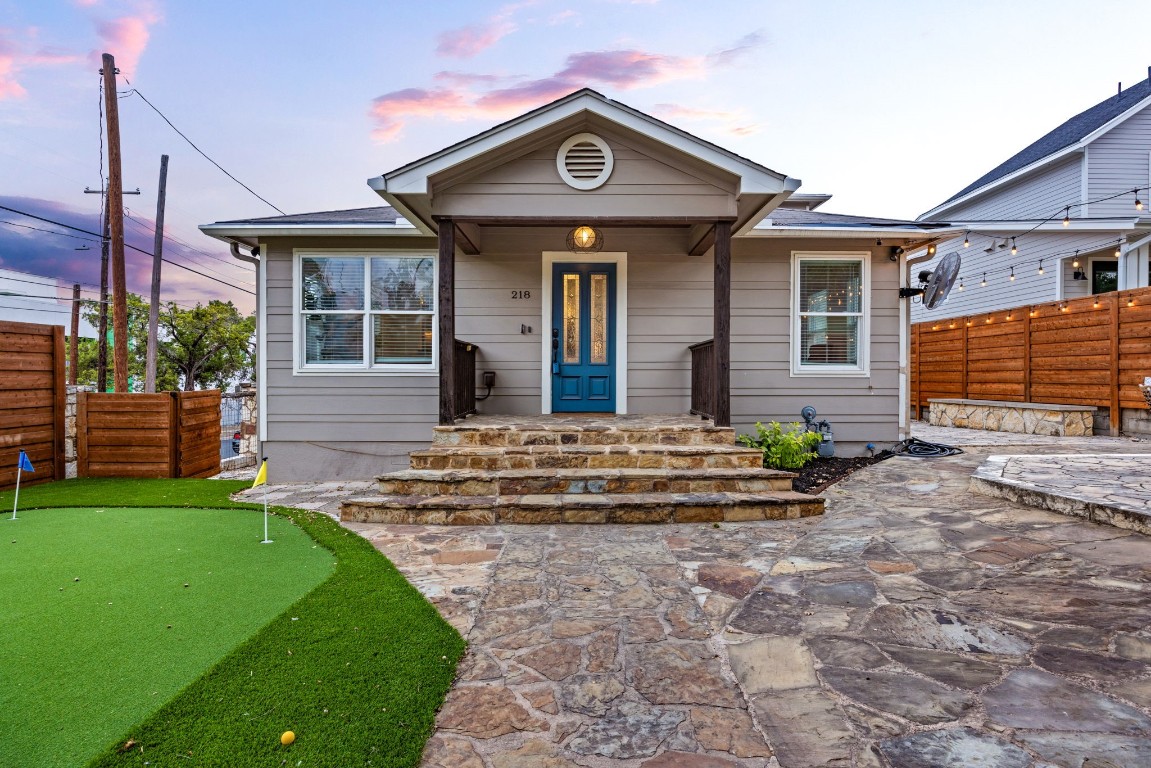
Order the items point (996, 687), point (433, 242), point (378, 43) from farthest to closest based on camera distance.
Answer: point (378, 43), point (433, 242), point (996, 687)

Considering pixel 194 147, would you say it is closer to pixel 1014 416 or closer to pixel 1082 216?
pixel 1014 416

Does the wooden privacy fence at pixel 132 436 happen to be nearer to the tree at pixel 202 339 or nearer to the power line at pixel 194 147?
the power line at pixel 194 147

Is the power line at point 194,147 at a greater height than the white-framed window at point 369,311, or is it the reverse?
the power line at point 194,147

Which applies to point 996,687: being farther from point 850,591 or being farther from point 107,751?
point 107,751

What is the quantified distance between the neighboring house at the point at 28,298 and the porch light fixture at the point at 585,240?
28.5 metres

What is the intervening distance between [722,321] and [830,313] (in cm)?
260

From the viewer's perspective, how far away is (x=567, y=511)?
437 cm

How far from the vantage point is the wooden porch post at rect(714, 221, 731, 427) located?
544 centimetres

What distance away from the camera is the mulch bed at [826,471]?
5555 mm

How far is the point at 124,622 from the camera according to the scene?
229 cm

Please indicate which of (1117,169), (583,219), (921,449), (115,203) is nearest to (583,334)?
(583,219)

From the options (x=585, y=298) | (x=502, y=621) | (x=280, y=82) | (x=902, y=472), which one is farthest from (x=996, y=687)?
(x=280, y=82)

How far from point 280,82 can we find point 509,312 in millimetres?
9857

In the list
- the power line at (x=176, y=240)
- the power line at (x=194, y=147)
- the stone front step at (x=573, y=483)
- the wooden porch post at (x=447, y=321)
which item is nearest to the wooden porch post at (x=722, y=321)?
the stone front step at (x=573, y=483)
